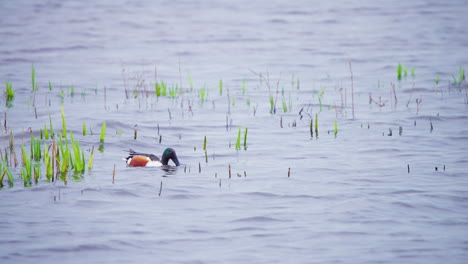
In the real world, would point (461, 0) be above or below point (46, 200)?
above

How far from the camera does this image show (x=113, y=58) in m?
20.4

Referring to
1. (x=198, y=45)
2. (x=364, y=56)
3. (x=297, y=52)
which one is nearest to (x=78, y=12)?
(x=198, y=45)

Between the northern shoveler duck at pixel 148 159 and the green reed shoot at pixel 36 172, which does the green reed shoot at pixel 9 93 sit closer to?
the northern shoveler duck at pixel 148 159

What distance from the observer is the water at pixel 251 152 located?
251 inches

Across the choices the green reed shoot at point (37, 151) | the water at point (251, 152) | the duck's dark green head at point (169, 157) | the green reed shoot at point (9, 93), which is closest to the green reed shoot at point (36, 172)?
the water at point (251, 152)

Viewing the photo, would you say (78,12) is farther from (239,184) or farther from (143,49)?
(239,184)

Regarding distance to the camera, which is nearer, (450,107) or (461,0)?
(450,107)

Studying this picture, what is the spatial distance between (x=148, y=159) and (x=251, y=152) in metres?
1.63

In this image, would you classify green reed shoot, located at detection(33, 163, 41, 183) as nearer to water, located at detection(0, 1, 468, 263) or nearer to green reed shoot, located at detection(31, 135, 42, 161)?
water, located at detection(0, 1, 468, 263)

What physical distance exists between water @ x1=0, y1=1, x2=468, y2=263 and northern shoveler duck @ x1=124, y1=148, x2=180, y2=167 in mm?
128

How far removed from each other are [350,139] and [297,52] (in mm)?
10863

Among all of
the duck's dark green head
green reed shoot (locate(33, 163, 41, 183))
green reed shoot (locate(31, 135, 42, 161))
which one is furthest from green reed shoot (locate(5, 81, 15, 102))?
green reed shoot (locate(33, 163, 41, 183))

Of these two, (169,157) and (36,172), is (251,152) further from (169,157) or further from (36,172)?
(36,172)

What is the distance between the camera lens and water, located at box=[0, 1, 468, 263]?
638 centimetres
